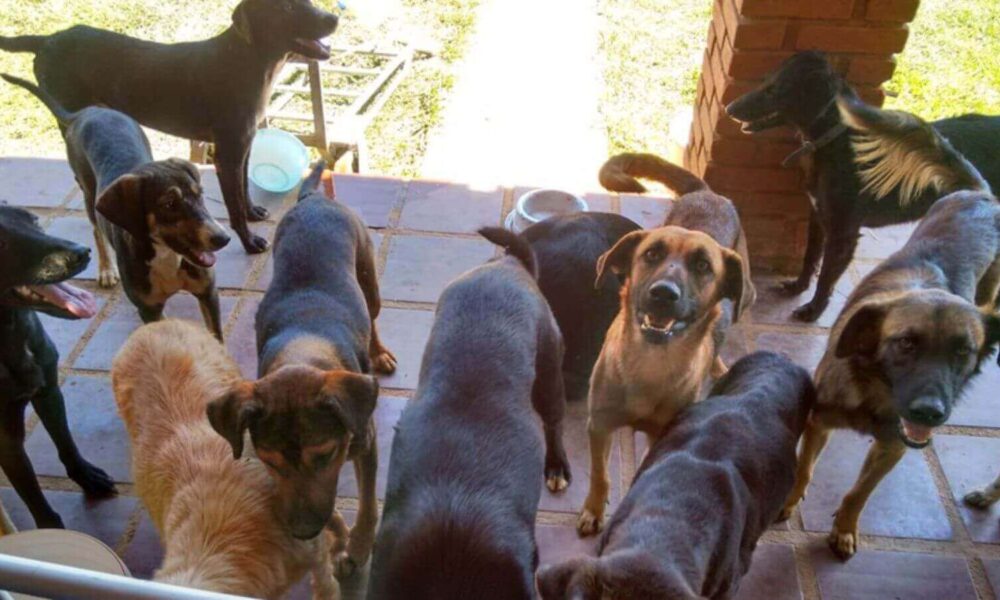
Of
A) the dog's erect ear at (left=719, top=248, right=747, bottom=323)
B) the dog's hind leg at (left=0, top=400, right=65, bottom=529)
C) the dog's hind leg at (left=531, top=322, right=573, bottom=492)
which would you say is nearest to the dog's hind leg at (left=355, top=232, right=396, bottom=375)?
the dog's hind leg at (left=531, top=322, right=573, bottom=492)

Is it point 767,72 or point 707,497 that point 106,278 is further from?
point 767,72

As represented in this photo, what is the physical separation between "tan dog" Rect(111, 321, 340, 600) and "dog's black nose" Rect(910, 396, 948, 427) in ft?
7.25

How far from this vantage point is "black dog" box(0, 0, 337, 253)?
4582 mm

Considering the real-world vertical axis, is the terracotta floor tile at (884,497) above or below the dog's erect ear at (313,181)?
below

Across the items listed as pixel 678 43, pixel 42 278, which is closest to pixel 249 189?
pixel 42 278

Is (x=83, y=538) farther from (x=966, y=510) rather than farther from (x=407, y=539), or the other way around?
(x=966, y=510)

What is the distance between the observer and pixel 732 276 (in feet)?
10.5

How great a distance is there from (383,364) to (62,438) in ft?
4.98

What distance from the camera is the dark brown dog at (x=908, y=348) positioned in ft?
9.28

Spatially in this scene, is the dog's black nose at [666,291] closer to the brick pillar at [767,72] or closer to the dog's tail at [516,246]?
the dog's tail at [516,246]

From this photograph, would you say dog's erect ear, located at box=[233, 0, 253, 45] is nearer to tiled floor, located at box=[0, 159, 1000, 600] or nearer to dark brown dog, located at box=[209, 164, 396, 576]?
dark brown dog, located at box=[209, 164, 396, 576]

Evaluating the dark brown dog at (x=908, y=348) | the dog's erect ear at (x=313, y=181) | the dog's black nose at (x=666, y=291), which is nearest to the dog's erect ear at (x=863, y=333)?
the dark brown dog at (x=908, y=348)

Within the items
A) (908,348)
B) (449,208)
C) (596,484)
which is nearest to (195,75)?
(449,208)

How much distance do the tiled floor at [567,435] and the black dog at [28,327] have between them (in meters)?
0.48
